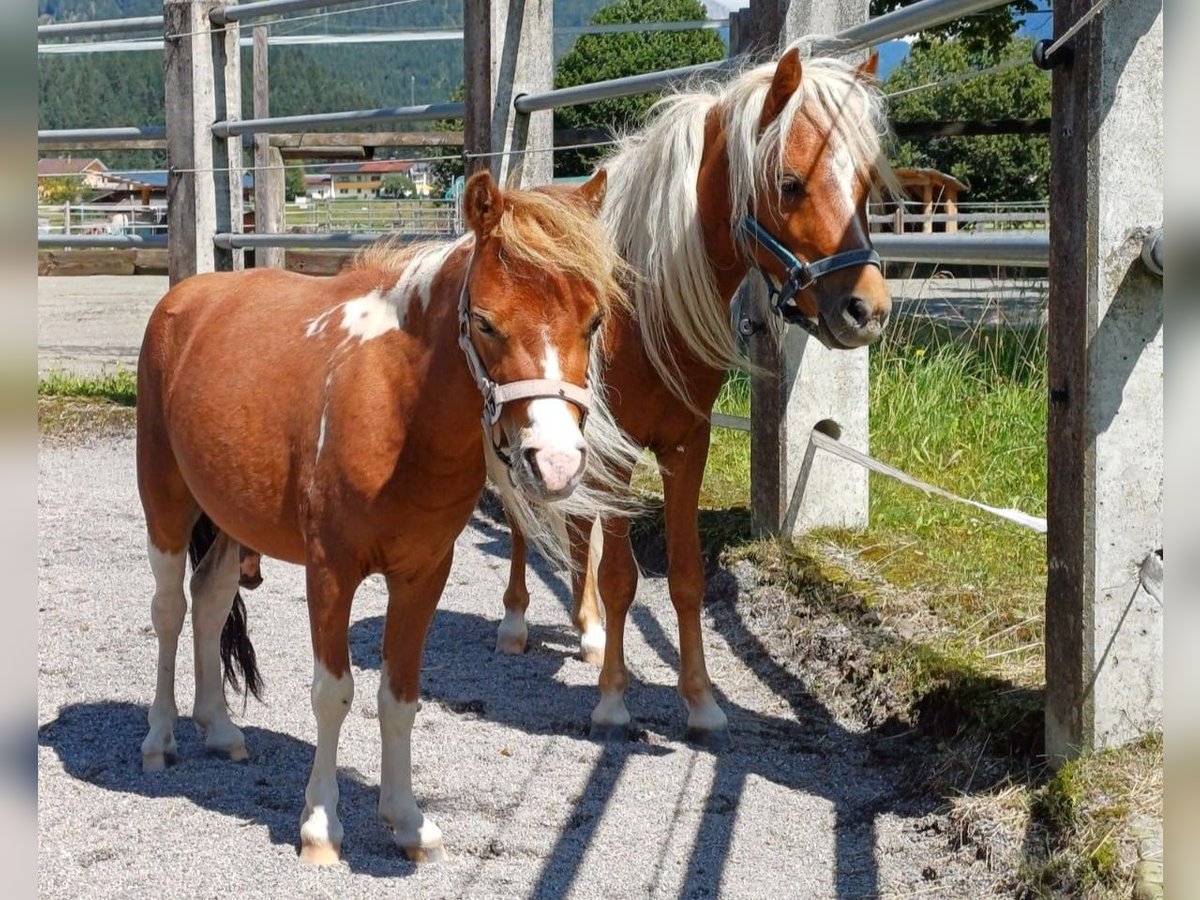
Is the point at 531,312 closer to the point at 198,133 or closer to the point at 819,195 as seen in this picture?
the point at 819,195

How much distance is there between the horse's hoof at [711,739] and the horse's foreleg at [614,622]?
0.20m

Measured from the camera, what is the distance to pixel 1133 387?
2.67 meters

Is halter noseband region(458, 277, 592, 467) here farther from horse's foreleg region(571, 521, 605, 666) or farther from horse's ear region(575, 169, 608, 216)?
horse's foreleg region(571, 521, 605, 666)

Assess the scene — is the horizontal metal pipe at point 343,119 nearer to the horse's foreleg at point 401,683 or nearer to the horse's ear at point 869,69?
the horse's ear at point 869,69

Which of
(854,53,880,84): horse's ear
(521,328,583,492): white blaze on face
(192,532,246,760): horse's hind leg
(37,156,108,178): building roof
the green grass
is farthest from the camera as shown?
(37,156,108,178): building roof

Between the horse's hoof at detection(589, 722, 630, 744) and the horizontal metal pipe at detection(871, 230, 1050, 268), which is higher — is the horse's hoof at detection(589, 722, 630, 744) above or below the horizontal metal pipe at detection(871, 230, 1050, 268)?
below

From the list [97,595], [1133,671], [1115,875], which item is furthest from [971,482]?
[97,595]

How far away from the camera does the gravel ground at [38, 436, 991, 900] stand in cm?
281

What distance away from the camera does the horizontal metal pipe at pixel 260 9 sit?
704 cm

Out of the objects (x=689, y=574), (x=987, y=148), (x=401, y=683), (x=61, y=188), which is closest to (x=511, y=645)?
(x=689, y=574)

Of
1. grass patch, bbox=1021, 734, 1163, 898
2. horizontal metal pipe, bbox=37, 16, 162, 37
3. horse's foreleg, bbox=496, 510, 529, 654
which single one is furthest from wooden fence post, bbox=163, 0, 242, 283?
grass patch, bbox=1021, 734, 1163, 898

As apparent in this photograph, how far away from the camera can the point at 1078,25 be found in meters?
2.47

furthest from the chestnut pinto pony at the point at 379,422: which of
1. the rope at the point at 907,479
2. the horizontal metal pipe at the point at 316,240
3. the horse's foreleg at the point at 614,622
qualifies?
the horizontal metal pipe at the point at 316,240

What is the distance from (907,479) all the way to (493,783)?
136 centimetres
